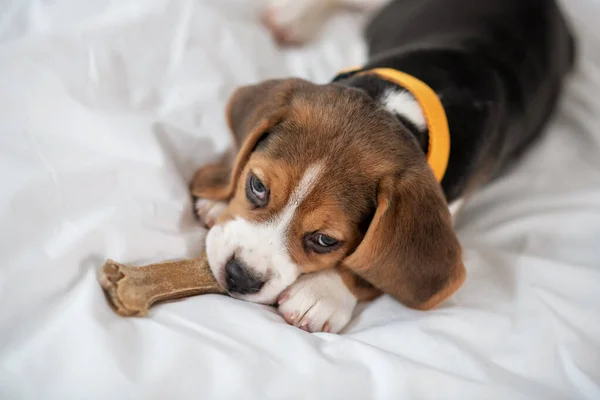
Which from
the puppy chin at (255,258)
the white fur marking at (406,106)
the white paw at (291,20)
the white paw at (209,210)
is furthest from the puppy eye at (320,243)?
the white paw at (291,20)

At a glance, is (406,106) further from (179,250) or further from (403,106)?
(179,250)

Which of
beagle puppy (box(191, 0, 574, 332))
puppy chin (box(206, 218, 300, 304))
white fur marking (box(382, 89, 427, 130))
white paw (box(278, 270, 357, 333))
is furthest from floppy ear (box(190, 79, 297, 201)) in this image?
white paw (box(278, 270, 357, 333))

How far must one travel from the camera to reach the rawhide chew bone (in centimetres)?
192

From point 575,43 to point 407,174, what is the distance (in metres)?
2.67

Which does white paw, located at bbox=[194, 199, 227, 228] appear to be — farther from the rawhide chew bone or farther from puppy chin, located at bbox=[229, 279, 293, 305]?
puppy chin, located at bbox=[229, 279, 293, 305]

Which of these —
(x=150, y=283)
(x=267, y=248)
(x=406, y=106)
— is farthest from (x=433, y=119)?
(x=150, y=283)

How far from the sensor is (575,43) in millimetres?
4086

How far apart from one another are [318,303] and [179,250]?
612mm

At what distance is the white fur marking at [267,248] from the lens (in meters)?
2.18

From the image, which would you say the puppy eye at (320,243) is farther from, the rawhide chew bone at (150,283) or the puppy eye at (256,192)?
the rawhide chew bone at (150,283)

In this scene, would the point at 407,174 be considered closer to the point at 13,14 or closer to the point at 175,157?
the point at 175,157

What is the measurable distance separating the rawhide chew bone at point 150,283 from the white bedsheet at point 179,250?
0.05m

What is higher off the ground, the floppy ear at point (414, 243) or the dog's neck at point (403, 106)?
the dog's neck at point (403, 106)

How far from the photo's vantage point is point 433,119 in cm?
254
